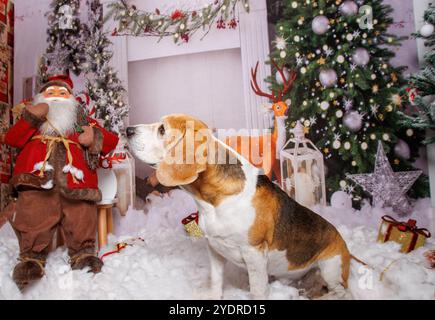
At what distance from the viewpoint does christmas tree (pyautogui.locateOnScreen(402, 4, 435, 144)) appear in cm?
211

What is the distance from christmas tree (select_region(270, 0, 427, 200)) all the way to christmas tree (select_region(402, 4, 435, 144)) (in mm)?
124

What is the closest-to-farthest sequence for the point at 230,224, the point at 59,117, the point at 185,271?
the point at 230,224, the point at 185,271, the point at 59,117

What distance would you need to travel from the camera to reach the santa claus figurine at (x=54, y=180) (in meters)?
1.96

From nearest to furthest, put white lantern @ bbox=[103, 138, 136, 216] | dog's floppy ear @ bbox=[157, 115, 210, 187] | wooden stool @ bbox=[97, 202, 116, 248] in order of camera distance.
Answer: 1. dog's floppy ear @ bbox=[157, 115, 210, 187]
2. wooden stool @ bbox=[97, 202, 116, 248]
3. white lantern @ bbox=[103, 138, 136, 216]

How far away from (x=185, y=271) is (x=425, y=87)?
1.78 meters

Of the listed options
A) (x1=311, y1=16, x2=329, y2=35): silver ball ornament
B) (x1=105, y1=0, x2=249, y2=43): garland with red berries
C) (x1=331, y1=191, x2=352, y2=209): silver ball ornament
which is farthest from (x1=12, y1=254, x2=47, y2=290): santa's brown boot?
(x1=311, y1=16, x2=329, y2=35): silver ball ornament

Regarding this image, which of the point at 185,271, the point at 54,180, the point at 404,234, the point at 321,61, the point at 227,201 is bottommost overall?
the point at 185,271

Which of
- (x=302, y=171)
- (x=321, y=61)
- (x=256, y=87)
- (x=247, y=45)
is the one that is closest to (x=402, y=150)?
(x=302, y=171)

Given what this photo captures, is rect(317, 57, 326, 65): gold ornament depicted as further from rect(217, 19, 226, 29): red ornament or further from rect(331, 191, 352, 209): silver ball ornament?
rect(331, 191, 352, 209): silver ball ornament

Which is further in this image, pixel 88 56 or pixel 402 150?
pixel 88 56

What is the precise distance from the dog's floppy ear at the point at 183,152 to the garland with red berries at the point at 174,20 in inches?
44.2

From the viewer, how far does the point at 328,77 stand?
2.34m

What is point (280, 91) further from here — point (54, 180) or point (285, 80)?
point (54, 180)

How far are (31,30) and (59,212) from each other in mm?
1608
